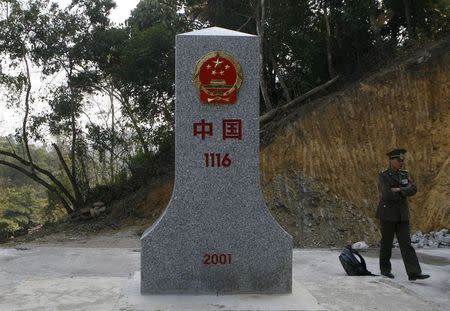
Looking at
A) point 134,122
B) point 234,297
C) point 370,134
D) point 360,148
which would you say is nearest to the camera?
point 234,297

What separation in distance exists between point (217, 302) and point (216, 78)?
81.2 inches

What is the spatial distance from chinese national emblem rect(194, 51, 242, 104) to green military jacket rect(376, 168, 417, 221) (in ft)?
11.2

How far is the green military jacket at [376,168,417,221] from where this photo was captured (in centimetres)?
741

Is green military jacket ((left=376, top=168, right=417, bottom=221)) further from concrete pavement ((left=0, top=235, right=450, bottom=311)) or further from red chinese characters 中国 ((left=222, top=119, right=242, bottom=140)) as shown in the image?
red chinese characters 中国 ((left=222, top=119, right=242, bottom=140))

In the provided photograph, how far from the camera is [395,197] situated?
741 cm

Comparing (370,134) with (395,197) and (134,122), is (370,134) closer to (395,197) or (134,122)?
(395,197)

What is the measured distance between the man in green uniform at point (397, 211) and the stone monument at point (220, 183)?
9.55 ft

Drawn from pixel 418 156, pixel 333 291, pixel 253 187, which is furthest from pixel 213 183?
pixel 418 156

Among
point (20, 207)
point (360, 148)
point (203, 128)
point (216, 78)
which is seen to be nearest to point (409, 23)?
point (360, 148)

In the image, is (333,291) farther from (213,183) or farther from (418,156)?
(418,156)

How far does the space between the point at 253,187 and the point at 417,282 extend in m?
3.66

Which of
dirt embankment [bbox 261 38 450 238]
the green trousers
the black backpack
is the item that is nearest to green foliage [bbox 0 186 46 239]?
dirt embankment [bbox 261 38 450 238]

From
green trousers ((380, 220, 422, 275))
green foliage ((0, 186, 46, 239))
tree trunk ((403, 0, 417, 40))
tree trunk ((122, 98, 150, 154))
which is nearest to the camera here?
green trousers ((380, 220, 422, 275))

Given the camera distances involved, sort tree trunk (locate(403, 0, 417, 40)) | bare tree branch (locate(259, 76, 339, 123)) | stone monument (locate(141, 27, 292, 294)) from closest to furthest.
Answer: stone monument (locate(141, 27, 292, 294)) → tree trunk (locate(403, 0, 417, 40)) → bare tree branch (locate(259, 76, 339, 123))
